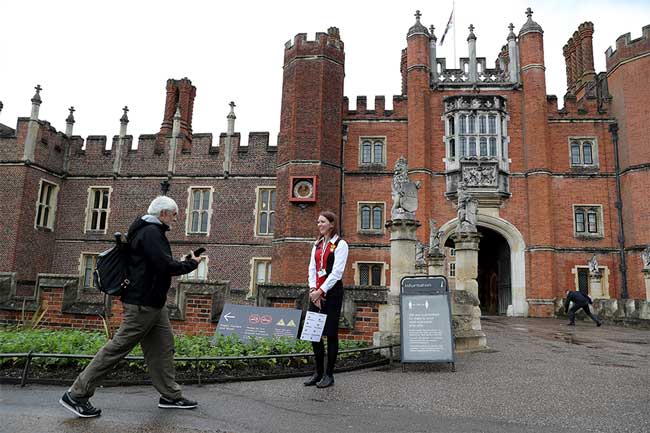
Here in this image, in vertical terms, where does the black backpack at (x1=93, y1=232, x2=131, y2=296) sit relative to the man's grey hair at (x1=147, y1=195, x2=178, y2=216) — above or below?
below

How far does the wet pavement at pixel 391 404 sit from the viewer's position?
3572 mm

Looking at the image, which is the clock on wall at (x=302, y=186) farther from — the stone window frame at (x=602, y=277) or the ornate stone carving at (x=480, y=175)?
the stone window frame at (x=602, y=277)

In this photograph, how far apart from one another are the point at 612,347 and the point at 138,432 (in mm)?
8871

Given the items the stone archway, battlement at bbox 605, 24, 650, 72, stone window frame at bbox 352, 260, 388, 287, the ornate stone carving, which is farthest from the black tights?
battlement at bbox 605, 24, 650, 72

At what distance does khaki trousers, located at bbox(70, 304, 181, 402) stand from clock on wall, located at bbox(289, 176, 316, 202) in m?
15.9

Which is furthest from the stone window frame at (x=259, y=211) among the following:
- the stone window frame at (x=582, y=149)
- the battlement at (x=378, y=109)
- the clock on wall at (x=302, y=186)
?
the stone window frame at (x=582, y=149)

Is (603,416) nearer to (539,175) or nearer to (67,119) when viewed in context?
(539,175)

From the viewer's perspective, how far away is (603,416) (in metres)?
3.96

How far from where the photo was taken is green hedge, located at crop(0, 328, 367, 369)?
5336mm

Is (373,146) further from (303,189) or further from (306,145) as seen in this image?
(303,189)

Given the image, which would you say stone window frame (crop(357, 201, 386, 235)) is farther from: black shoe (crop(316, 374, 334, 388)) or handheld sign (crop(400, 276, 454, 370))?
black shoe (crop(316, 374, 334, 388))

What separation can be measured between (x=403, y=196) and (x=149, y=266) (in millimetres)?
4497

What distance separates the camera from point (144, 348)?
4.04 meters

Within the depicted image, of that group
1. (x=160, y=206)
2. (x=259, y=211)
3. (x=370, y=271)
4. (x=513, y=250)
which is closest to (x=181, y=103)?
(x=259, y=211)
